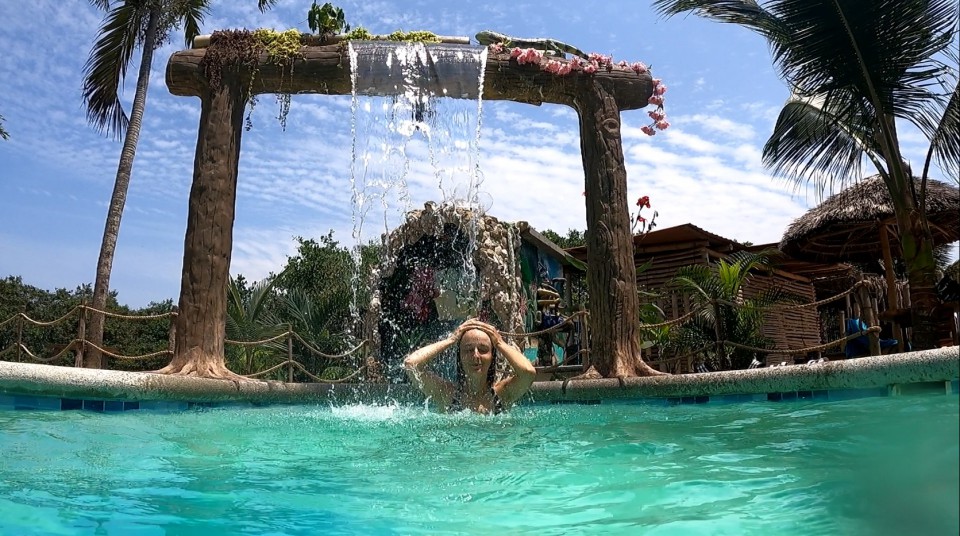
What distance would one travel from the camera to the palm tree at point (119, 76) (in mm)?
14609

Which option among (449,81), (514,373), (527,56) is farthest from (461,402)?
(527,56)

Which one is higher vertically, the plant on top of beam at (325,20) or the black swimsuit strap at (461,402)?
the plant on top of beam at (325,20)

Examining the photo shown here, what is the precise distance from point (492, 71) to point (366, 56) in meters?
1.60

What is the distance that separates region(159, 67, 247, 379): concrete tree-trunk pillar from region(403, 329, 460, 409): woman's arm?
11.0ft

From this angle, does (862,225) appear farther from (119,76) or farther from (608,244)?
(119,76)

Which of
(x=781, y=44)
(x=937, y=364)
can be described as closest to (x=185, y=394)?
(x=937, y=364)

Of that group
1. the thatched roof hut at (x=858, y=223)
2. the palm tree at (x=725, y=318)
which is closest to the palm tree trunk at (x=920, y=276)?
the palm tree at (x=725, y=318)

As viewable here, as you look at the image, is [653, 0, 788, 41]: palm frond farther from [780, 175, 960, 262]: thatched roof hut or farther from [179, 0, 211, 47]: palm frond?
[179, 0, 211, 47]: palm frond

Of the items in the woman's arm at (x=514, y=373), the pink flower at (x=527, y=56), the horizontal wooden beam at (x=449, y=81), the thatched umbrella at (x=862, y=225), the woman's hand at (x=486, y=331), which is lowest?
the woman's arm at (x=514, y=373)

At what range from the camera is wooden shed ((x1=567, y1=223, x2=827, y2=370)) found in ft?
49.4

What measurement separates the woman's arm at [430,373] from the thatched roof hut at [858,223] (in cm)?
918

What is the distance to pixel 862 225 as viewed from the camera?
12.5 metres

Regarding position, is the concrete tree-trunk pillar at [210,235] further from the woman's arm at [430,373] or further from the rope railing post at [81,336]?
the woman's arm at [430,373]

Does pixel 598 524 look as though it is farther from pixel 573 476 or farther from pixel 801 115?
pixel 801 115
